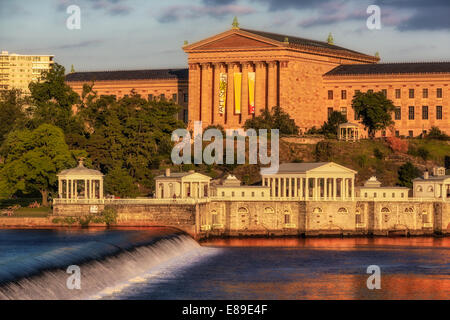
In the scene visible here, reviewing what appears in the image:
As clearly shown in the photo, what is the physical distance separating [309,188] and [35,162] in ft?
122

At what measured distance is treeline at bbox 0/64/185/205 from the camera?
542 feet

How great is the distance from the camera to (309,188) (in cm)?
17112

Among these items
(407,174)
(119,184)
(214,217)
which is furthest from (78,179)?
(407,174)

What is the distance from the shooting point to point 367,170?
641 ft

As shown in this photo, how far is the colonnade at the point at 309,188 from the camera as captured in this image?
16338 centimetres

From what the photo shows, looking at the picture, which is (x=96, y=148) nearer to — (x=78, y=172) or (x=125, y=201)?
(x=78, y=172)

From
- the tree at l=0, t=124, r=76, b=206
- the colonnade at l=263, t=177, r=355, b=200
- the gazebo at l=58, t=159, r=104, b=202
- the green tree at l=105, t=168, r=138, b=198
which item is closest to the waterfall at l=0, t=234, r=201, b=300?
the gazebo at l=58, t=159, r=104, b=202

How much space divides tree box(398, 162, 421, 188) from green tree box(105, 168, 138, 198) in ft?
145

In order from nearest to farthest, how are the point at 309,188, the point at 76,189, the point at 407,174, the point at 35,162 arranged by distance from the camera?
the point at 76,189
the point at 35,162
the point at 309,188
the point at 407,174

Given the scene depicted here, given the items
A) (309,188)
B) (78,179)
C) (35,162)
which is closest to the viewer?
(78,179)

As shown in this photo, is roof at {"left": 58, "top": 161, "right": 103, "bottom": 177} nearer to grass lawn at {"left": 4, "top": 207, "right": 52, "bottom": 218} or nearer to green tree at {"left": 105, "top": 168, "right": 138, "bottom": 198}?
grass lawn at {"left": 4, "top": 207, "right": 52, "bottom": 218}
